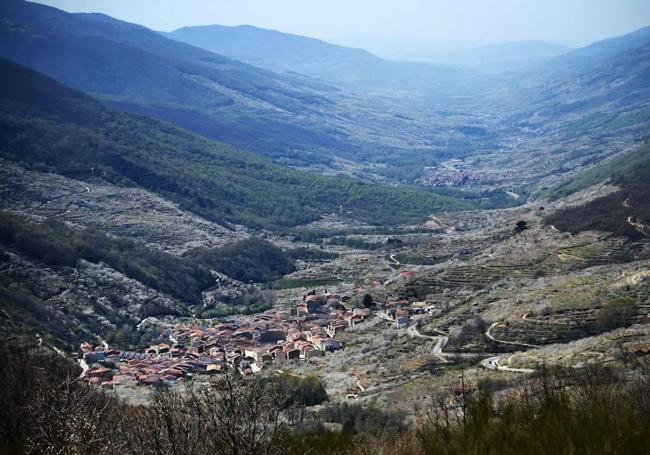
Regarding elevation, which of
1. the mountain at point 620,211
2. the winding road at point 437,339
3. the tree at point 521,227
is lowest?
the winding road at point 437,339

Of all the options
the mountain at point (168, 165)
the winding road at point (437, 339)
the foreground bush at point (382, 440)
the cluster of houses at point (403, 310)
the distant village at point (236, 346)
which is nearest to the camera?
the foreground bush at point (382, 440)

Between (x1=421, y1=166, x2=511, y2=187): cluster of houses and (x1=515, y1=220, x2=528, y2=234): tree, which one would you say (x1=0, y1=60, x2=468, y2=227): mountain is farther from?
(x1=515, y1=220, x2=528, y2=234): tree

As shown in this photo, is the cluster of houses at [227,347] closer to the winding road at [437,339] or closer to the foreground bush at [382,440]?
the winding road at [437,339]

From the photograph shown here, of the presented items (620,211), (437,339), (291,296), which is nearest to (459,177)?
(291,296)

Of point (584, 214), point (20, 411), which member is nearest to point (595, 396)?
point (20, 411)

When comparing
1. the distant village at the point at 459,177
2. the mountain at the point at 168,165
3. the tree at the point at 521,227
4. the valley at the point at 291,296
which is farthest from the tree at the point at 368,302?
the distant village at the point at 459,177

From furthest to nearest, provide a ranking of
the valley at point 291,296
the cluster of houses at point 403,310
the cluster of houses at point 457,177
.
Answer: the cluster of houses at point 457,177, the cluster of houses at point 403,310, the valley at point 291,296

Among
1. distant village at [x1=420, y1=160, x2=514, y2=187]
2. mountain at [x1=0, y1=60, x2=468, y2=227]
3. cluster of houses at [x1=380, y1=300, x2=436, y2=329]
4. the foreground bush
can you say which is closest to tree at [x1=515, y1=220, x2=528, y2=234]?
cluster of houses at [x1=380, y1=300, x2=436, y2=329]
